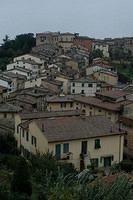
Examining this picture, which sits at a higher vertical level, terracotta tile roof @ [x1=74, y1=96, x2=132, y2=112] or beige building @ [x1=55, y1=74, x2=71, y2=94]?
beige building @ [x1=55, y1=74, x2=71, y2=94]

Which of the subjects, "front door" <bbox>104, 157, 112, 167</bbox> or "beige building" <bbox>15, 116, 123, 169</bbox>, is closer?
"beige building" <bbox>15, 116, 123, 169</bbox>

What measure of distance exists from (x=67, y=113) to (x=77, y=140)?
6235mm

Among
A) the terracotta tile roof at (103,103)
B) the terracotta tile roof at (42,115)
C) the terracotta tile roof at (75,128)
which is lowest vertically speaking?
the terracotta tile roof at (75,128)

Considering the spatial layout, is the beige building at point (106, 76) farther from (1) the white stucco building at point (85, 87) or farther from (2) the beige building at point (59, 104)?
(2) the beige building at point (59, 104)

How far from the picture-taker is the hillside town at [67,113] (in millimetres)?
22438

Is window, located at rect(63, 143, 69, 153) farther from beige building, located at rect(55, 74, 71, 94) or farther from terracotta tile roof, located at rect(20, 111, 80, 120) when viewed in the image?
beige building, located at rect(55, 74, 71, 94)

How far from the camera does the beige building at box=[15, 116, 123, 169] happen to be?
22.0 meters

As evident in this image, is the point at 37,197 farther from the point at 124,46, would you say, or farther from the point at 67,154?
the point at 124,46

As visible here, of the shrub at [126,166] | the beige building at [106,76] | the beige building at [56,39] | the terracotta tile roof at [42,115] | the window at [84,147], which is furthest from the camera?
the beige building at [56,39]

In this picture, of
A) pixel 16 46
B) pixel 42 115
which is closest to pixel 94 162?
pixel 42 115

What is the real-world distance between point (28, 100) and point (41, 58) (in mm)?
27627

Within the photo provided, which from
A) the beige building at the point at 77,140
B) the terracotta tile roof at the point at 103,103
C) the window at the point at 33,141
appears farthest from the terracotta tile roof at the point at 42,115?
the terracotta tile roof at the point at 103,103

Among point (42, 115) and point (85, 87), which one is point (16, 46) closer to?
point (85, 87)

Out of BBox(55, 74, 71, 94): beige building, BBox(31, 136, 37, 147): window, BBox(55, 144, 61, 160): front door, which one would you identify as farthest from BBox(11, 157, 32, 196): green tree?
BBox(55, 74, 71, 94): beige building
